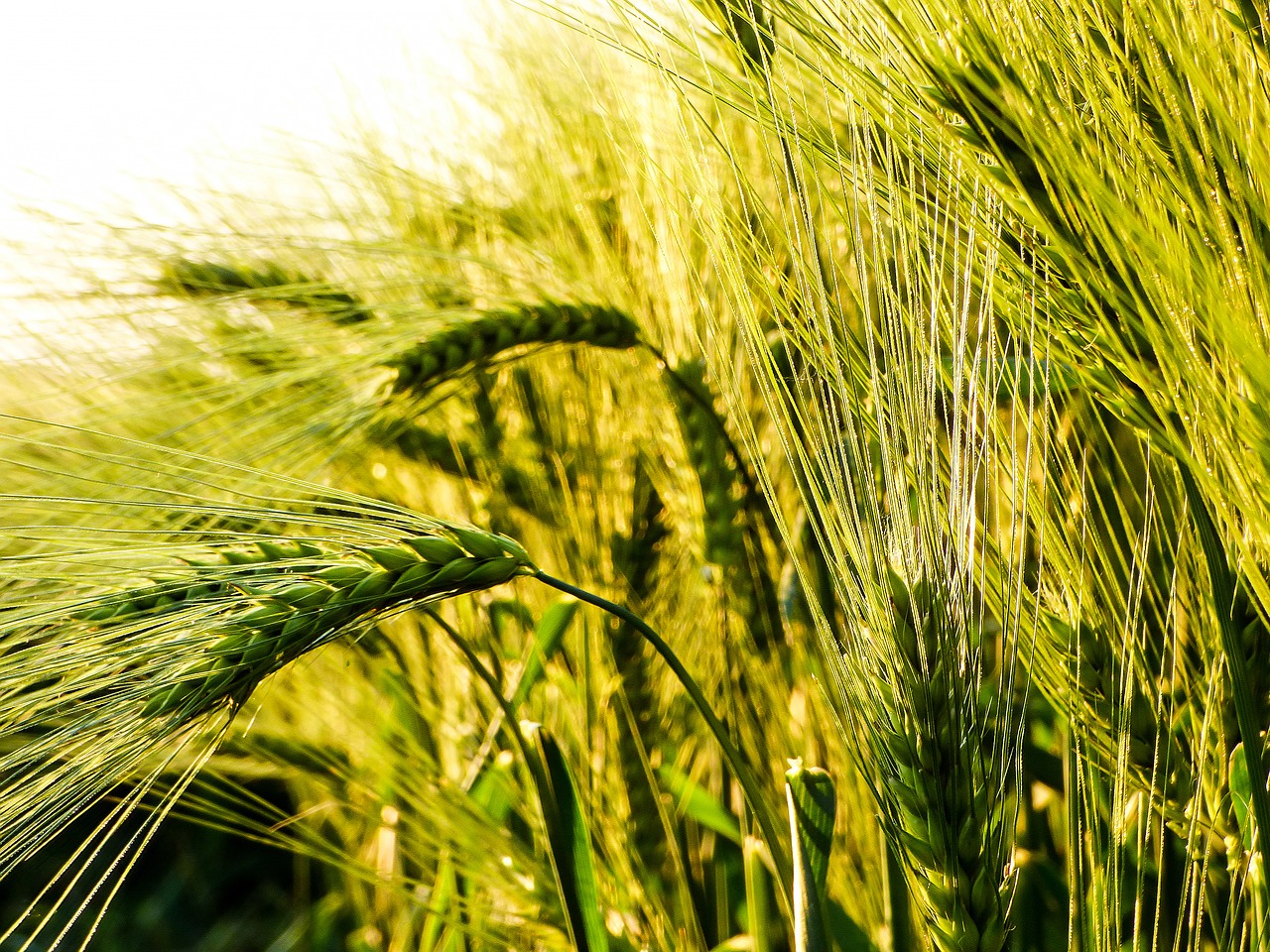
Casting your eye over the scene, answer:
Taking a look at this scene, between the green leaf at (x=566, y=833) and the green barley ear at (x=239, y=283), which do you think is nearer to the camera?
the green leaf at (x=566, y=833)

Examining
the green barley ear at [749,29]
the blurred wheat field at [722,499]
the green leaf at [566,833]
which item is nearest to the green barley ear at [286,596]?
the blurred wheat field at [722,499]

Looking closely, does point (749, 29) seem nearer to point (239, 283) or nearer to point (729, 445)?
point (729, 445)

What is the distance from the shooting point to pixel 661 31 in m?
0.39

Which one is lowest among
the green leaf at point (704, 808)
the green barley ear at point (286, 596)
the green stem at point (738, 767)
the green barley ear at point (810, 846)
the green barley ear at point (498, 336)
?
the green leaf at point (704, 808)

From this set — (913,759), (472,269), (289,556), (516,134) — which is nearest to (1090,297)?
(913,759)

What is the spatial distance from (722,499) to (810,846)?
0.26 m


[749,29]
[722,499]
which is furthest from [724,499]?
[749,29]

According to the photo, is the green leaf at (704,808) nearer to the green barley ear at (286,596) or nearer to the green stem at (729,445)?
the green stem at (729,445)

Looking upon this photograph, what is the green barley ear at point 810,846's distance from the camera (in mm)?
390

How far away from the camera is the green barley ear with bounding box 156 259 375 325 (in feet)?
2.43

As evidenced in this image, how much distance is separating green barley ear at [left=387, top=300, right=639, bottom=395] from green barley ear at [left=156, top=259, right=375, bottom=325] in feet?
0.50

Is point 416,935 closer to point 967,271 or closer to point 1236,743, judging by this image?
point 1236,743

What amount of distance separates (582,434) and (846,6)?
1.51 ft

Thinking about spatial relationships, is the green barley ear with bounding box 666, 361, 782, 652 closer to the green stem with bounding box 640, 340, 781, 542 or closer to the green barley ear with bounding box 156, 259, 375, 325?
the green stem with bounding box 640, 340, 781, 542
